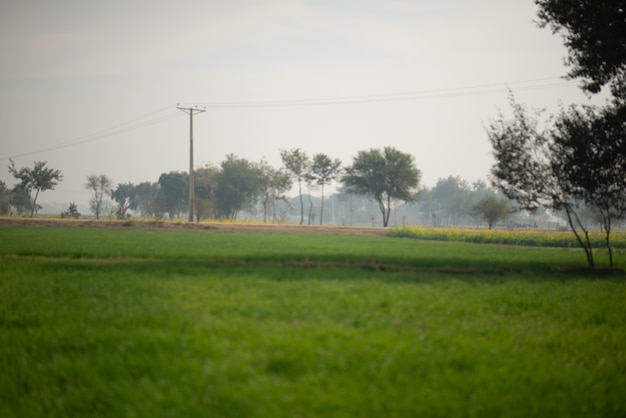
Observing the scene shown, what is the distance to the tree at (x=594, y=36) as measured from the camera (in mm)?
20447

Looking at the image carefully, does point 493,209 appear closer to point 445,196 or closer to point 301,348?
point 301,348

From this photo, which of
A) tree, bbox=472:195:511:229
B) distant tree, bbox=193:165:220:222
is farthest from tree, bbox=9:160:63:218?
tree, bbox=472:195:511:229

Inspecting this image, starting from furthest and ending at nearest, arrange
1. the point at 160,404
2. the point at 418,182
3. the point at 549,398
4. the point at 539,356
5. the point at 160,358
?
the point at 418,182, the point at 539,356, the point at 160,358, the point at 549,398, the point at 160,404

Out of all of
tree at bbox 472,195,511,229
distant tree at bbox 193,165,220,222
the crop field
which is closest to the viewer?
the crop field

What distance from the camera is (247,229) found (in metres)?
51.4

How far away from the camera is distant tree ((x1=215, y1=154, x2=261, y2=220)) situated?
107 m

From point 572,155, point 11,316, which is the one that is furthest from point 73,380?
point 572,155

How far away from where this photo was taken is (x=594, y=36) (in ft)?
69.4

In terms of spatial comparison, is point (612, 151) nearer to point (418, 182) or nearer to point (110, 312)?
point (110, 312)

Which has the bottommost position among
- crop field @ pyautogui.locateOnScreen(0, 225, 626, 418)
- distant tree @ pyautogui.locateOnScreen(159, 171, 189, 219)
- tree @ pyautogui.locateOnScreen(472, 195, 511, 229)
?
crop field @ pyautogui.locateOnScreen(0, 225, 626, 418)

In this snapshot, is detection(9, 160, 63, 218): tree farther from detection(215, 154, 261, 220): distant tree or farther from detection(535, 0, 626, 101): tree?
detection(535, 0, 626, 101): tree

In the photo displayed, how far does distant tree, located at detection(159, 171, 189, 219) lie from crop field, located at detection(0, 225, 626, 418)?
11206 centimetres

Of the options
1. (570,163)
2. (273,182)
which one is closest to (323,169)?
(273,182)

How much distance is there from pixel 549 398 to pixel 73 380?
280 inches
